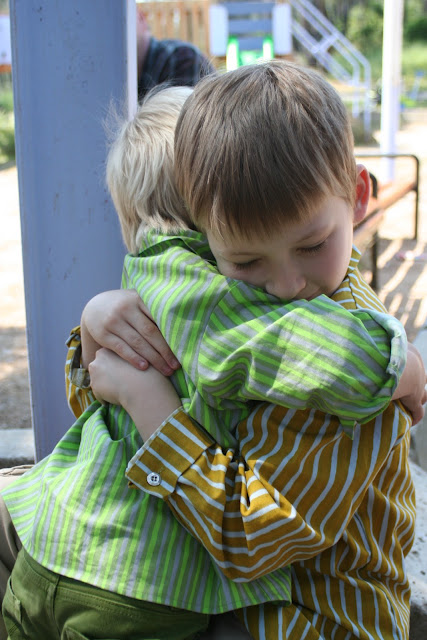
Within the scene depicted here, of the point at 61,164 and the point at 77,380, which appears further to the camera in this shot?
the point at 61,164

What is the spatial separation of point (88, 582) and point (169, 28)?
44.4ft

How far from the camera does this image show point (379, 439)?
4.16 feet

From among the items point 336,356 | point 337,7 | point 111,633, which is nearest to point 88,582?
point 111,633

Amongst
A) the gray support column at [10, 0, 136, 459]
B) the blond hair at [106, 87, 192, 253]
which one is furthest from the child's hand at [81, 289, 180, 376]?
the gray support column at [10, 0, 136, 459]

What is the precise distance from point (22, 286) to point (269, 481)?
4910mm

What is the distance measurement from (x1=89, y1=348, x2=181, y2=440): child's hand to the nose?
0.96ft

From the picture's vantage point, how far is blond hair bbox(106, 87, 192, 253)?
151 centimetres

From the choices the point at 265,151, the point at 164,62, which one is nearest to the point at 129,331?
the point at 265,151

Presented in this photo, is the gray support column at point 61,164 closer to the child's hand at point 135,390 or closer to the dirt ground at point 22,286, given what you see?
the child's hand at point 135,390

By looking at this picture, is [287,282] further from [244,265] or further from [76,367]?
[76,367]

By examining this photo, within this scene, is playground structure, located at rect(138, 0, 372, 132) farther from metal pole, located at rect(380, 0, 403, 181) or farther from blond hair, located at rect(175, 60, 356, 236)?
blond hair, located at rect(175, 60, 356, 236)

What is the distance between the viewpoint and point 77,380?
167 centimetres

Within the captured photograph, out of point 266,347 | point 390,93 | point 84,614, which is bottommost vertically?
point 84,614

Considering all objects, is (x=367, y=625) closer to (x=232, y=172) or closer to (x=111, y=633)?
(x=111, y=633)
